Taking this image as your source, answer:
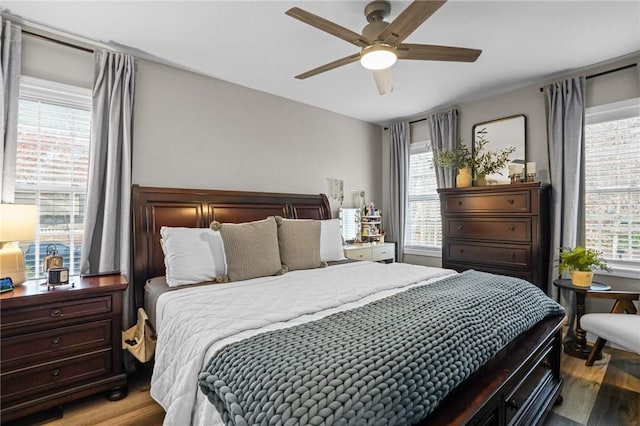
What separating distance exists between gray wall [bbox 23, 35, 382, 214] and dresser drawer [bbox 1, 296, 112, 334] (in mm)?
1117

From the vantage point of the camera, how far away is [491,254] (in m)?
3.33

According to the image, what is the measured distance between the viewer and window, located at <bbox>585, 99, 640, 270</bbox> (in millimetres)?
2904

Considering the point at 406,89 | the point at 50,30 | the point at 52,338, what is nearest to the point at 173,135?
the point at 50,30

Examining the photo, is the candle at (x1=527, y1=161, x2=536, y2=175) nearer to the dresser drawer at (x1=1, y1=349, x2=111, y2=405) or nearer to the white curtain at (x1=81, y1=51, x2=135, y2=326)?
the white curtain at (x1=81, y1=51, x2=135, y2=326)

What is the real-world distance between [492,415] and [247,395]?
103 centimetres

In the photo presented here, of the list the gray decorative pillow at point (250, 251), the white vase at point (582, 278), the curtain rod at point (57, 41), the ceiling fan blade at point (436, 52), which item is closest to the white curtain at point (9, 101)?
the curtain rod at point (57, 41)

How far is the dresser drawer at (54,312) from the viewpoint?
1820mm

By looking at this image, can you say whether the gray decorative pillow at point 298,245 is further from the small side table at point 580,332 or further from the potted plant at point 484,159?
the small side table at point 580,332

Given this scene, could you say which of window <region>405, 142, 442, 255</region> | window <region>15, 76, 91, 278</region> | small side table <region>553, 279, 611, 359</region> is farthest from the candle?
window <region>15, 76, 91, 278</region>

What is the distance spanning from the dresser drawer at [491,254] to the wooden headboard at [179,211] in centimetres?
186

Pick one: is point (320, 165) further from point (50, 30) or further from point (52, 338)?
point (52, 338)

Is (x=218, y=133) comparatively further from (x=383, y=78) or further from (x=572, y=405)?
(x=572, y=405)

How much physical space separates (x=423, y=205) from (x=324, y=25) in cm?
325

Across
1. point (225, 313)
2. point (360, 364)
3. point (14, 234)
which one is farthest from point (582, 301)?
point (14, 234)
